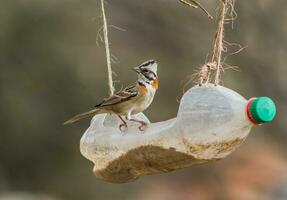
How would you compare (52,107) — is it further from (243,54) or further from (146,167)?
(146,167)

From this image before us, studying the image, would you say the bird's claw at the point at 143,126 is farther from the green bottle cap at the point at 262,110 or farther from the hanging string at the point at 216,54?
the green bottle cap at the point at 262,110

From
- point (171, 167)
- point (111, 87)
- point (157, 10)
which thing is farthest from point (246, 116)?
point (157, 10)

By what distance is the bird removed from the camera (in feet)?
11.4

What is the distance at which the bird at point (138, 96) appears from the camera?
3.49 m

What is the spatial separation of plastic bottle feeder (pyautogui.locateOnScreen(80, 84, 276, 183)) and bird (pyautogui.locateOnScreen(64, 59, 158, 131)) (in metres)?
0.05

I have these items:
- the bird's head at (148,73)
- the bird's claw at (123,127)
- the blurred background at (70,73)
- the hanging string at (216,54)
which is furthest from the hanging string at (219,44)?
the blurred background at (70,73)

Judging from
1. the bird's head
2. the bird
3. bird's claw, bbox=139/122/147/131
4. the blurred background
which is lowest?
bird's claw, bbox=139/122/147/131

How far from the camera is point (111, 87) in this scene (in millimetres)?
3959

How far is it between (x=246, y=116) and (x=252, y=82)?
7.00m

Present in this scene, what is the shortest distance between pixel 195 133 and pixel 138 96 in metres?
0.37

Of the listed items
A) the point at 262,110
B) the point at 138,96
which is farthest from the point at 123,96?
the point at 262,110

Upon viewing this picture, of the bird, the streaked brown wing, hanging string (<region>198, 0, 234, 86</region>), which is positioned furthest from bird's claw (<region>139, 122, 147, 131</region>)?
hanging string (<region>198, 0, 234, 86</region>)

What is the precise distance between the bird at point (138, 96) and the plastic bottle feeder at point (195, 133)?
50mm

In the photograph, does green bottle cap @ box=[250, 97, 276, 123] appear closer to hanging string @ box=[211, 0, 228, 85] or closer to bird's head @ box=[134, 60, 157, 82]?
hanging string @ box=[211, 0, 228, 85]
